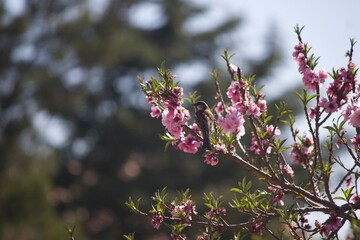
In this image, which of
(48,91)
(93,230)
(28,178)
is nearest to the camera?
(28,178)

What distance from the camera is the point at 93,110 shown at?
24.8 metres

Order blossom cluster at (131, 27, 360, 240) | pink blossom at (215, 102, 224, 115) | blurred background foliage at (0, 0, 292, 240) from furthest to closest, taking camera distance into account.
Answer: blurred background foliage at (0, 0, 292, 240), pink blossom at (215, 102, 224, 115), blossom cluster at (131, 27, 360, 240)

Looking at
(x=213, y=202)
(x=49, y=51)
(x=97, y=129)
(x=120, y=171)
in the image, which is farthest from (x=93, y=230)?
(x=213, y=202)

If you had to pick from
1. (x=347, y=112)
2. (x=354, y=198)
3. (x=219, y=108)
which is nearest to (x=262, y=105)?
(x=219, y=108)

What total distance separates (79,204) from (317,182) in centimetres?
1966

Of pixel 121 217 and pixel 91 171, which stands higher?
pixel 91 171

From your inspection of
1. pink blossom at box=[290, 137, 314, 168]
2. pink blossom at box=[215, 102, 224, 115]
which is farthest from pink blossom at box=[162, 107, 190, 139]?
pink blossom at box=[290, 137, 314, 168]

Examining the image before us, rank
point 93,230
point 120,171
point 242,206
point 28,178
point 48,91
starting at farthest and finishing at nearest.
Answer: point 120,171 → point 93,230 → point 48,91 → point 28,178 → point 242,206

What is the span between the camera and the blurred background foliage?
17656 millimetres

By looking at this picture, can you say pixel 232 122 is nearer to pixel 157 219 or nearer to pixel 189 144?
pixel 189 144

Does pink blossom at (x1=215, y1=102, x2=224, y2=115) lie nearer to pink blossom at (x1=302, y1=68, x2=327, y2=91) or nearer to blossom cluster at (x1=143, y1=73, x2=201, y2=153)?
blossom cluster at (x1=143, y1=73, x2=201, y2=153)

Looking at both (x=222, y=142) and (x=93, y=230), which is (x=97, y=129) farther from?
(x=222, y=142)

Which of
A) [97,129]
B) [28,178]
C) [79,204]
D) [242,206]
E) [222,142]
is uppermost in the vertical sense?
[97,129]

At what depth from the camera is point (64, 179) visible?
23.0 m
